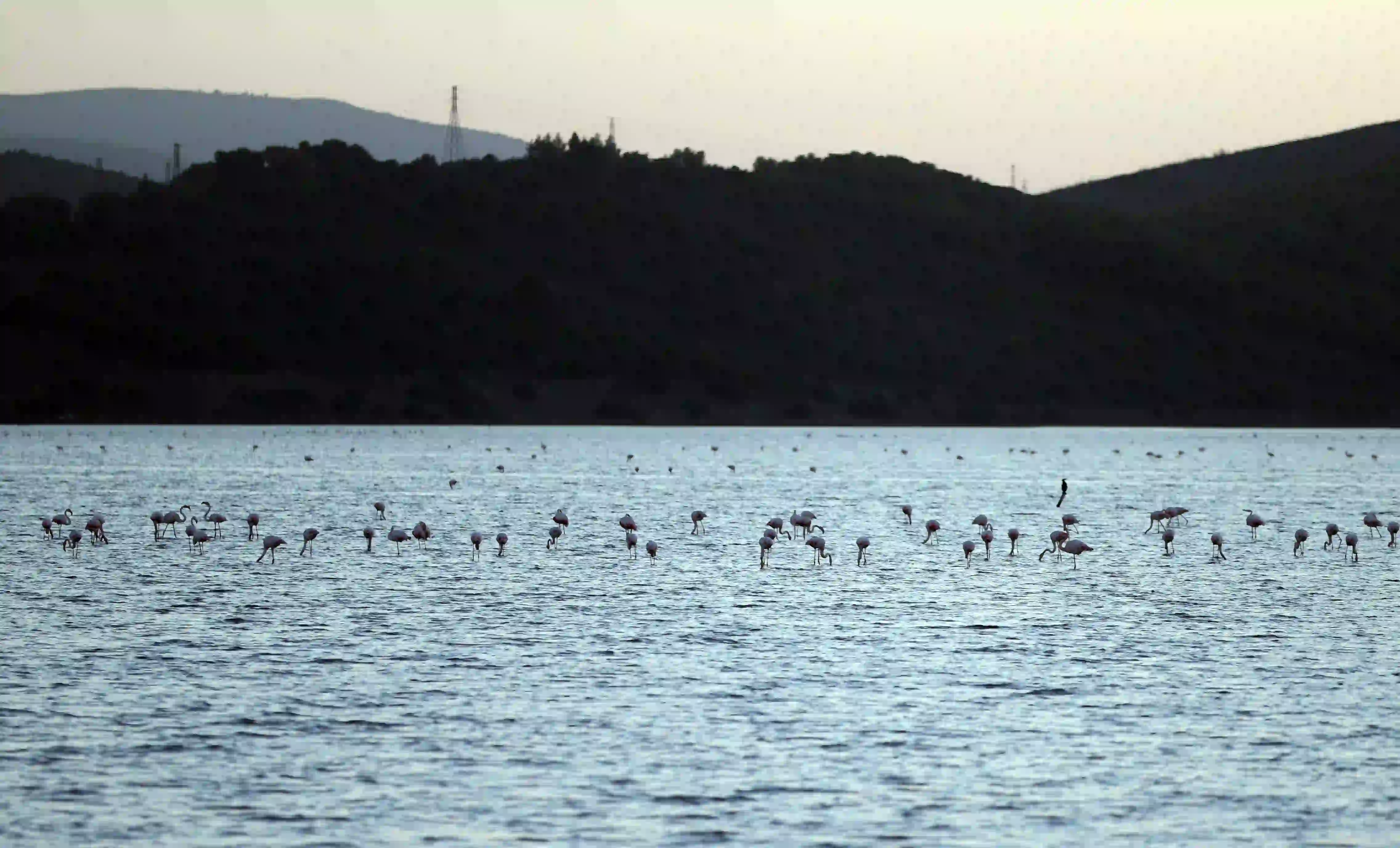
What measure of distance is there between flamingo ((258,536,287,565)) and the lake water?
42 centimetres

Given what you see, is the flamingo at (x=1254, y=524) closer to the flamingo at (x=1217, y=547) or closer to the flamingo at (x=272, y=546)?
the flamingo at (x=1217, y=547)

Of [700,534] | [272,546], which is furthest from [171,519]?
[700,534]

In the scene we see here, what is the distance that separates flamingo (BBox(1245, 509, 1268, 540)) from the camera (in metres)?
45.2

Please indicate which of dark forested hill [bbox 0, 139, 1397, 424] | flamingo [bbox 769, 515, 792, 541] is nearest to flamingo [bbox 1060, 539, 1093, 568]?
flamingo [bbox 769, 515, 792, 541]

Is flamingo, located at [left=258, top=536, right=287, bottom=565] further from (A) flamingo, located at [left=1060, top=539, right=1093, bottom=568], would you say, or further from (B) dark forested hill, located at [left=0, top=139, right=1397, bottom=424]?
(B) dark forested hill, located at [left=0, top=139, right=1397, bottom=424]

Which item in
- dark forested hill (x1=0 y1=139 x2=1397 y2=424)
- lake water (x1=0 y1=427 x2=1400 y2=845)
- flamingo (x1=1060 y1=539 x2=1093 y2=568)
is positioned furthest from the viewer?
dark forested hill (x1=0 y1=139 x2=1397 y2=424)

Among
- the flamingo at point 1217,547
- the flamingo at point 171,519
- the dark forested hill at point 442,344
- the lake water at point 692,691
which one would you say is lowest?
the lake water at point 692,691

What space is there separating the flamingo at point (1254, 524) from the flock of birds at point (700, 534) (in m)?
0.04

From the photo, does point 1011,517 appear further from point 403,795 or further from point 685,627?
point 403,795

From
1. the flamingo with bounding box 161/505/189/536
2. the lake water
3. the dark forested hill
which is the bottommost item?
the lake water

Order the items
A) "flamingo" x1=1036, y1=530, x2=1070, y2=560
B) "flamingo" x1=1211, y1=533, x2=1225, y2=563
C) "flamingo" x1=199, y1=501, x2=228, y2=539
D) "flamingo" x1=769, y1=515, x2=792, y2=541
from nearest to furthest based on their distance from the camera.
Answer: "flamingo" x1=1036, y1=530, x2=1070, y2=560 < "flamingo" x1=1211, y1=533, x2=1225, y2=563 < "flamingo" x1=769, y1=515, x2=792, y2=541 < "flamingo" x1=199, y1=501, x2=228, y2=539

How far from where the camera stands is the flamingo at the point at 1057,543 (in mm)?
39844

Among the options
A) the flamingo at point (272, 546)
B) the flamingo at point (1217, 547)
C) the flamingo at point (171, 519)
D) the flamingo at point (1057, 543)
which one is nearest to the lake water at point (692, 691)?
the flamingo at point (1217, 547)

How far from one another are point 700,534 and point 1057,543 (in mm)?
10431
